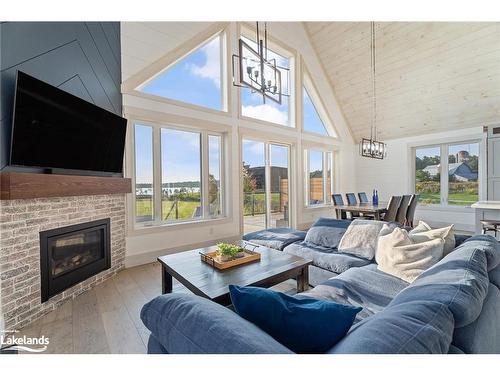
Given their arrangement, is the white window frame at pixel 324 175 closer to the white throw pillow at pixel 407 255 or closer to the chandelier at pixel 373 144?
the chandelier at pixel 373 144

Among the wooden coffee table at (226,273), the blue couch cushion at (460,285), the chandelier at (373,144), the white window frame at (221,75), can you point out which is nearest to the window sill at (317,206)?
the chandelier at (373,144)

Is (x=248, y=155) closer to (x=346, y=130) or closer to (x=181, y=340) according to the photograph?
(x=346, y=130)

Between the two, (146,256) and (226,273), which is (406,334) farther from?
(146,256)

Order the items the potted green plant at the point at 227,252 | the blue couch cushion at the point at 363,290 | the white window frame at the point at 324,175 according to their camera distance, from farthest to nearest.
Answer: the white window frame at the point at 324,175 → the potted green plant at the point at 227,252 → the blue couch cushion at the point at 363,290

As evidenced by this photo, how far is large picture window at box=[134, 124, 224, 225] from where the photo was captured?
3918 millimetres

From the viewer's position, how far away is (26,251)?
219 centimetres

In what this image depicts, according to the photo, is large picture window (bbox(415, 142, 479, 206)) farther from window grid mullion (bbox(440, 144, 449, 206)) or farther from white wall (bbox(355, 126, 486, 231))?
white wall (bbox(355, 126, 486, 231))

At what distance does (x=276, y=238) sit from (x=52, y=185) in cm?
258

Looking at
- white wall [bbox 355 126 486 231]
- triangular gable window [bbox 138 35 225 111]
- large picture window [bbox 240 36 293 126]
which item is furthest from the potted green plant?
white wall [bbox 355 126 486 231]

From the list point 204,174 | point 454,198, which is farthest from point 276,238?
point 454,198

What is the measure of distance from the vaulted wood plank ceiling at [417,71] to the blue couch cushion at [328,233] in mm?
4314

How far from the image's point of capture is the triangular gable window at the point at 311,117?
6590mm
